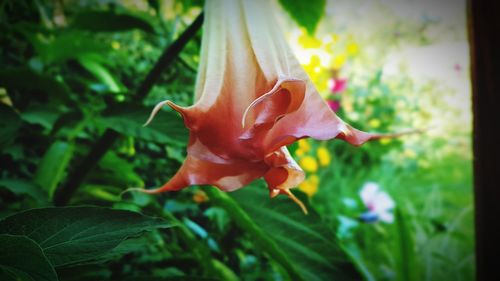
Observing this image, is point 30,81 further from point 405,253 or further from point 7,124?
point 405,253

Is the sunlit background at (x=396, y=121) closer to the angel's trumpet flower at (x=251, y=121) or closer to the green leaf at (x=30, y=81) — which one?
the green leaf at (x=30, y=81)

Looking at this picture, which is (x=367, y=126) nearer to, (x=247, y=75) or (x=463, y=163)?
(x=463, y=163)

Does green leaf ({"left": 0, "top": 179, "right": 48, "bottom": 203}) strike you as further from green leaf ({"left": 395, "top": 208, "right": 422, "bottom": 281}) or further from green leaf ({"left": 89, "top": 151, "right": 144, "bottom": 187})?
green leaf ({"left": 395, "top": 208, "right": 422, "bottom": 281})

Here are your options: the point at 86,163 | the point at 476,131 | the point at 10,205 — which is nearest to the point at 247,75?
the point at 86,163

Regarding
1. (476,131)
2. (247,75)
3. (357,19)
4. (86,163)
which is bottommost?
(86,163)

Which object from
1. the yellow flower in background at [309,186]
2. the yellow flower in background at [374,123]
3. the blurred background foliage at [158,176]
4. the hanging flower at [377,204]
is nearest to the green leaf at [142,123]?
the blurred background foliage at [158,176]
